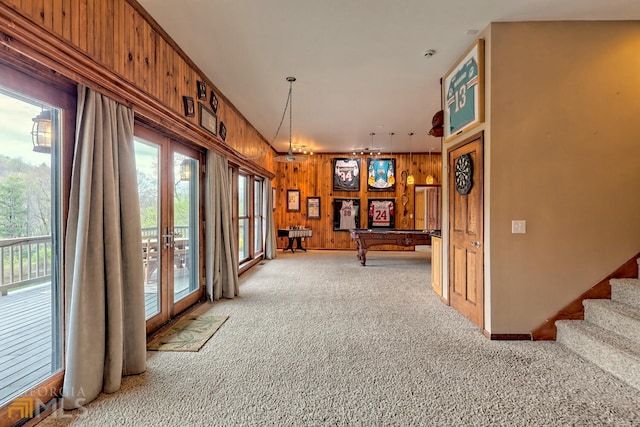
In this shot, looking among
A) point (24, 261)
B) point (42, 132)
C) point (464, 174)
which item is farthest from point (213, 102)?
point (464, 174)

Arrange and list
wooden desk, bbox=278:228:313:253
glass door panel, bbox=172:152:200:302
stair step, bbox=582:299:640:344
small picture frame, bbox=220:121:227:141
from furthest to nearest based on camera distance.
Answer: wooden desk, bbox=278:228:313:253 < small picture frame, bbox=220:121:227:141 < glass door panel, bbox=172:152:200:302 < stair step, bbox=582:299:640:344

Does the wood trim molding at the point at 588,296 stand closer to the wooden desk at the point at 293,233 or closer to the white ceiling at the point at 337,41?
the white ceiling at the point at 337,41

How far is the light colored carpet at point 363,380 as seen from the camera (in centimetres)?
179

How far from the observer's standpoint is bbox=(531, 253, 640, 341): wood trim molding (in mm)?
2854

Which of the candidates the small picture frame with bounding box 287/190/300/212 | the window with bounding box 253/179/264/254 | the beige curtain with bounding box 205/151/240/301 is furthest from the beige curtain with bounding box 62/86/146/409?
the small picture frame with bounding box 287/190/300/212

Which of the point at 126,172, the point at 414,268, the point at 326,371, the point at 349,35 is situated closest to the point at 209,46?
the point at 349,35

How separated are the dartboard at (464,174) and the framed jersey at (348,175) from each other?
5793mm

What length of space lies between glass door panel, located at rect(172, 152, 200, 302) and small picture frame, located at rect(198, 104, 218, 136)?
0.45 m

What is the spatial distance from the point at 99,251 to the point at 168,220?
4.38 feet

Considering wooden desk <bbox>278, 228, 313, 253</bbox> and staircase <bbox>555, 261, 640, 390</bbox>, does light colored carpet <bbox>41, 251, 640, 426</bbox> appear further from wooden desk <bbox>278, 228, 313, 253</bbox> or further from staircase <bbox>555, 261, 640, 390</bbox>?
wooden desk <bbox>278, 228, 313, 253</bbox>

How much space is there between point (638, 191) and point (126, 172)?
4.53 m

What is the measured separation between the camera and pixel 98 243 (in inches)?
77.6

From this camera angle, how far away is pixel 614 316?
8.36 feet

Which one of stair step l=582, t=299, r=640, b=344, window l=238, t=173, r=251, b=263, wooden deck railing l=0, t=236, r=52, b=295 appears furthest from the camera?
window l=238, t=173, r=251, b=263
